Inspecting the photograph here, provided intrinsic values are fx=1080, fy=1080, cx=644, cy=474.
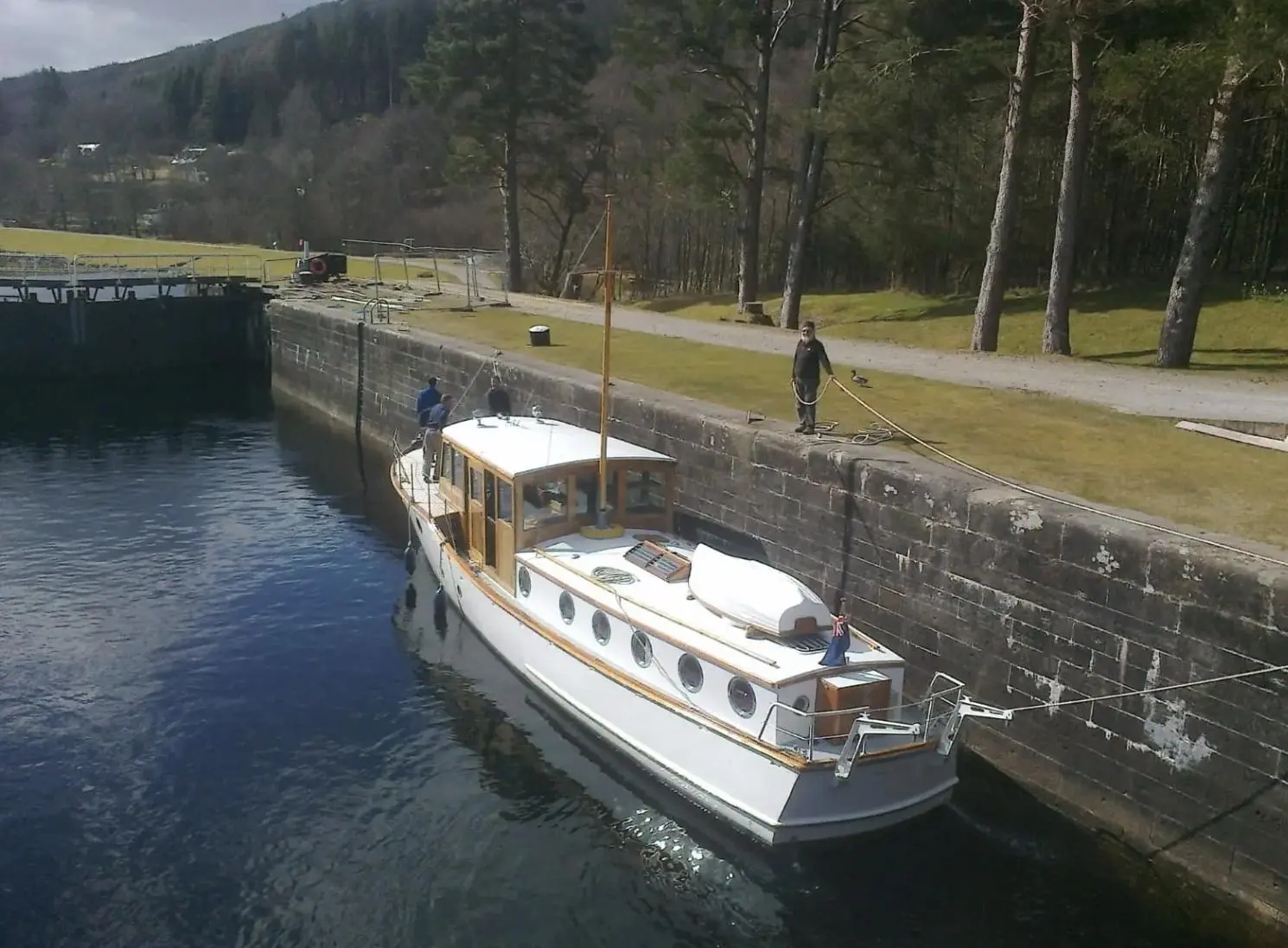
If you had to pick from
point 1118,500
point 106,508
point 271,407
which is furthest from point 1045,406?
point 271,407

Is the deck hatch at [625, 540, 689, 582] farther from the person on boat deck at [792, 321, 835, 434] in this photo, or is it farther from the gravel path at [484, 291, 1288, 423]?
the gravel path at [484, 291, 1288, 423]

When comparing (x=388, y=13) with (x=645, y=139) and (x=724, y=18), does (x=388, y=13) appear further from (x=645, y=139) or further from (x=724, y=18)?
(x=724, y=18)

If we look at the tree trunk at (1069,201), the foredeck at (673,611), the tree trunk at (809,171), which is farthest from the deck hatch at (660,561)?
the tree trunk at (809,171)

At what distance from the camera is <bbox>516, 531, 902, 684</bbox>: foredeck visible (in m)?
10.6

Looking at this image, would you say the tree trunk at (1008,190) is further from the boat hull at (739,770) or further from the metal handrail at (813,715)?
the metal handrail at (813,715)

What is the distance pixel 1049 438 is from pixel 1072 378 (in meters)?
5.50

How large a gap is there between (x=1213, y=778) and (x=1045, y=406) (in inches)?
337

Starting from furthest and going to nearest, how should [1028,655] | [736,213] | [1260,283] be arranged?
[736,213]
[1260,283]
[1028,655]

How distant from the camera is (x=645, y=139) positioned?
170 feet

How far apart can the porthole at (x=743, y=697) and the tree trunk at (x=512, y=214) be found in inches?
1363

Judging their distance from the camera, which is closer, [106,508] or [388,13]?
[106,508]

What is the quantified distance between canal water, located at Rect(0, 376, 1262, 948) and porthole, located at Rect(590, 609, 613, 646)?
4.57ft

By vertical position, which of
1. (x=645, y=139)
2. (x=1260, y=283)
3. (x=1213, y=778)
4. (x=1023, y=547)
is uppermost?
(x=645, y=139)

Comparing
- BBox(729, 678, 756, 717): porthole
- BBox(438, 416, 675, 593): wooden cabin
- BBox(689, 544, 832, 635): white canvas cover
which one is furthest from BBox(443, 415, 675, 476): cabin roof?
BBox(729, 678, 756, 717): porthole
